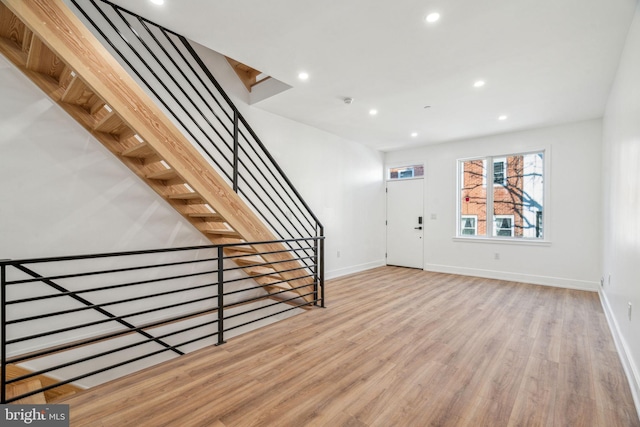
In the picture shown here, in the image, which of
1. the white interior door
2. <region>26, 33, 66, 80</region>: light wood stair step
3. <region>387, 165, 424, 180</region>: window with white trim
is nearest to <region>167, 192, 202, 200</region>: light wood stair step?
<region>26, 33, 66, 80</region>: light wood stair step

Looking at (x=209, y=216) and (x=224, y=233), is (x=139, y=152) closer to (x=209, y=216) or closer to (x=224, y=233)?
(x=209, y=216)

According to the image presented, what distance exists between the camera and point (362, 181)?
6215 mm

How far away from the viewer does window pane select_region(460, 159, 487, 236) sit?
568 cm

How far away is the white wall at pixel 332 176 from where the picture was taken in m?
4.26

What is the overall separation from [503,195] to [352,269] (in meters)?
3.15

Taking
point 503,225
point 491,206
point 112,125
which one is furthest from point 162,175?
point 503,225

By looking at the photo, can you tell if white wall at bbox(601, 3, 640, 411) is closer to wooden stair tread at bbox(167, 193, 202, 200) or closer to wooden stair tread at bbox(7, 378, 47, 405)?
wooden stair tread at bbox(167, 193, 202, 200)

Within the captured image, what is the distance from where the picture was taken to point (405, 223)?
258 inches

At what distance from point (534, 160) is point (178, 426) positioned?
6.16 meters

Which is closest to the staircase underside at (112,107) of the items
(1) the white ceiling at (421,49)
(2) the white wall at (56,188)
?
(2) the white wall at (56,188)

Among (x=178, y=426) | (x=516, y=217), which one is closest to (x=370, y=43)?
(x=178, y=426)

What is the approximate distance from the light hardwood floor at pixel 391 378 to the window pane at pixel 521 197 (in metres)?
2.04

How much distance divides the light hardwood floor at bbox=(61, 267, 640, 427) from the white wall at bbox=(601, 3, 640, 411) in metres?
0.21

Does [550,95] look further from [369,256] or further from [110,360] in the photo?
[110,360]
